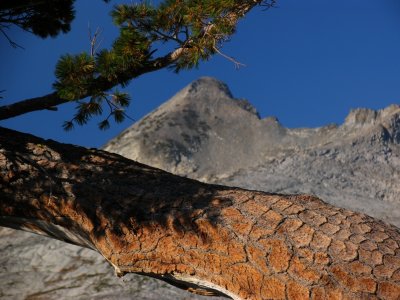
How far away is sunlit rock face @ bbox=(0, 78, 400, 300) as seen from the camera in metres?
8.45

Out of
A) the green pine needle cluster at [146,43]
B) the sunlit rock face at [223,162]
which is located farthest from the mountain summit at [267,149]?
the green pine needle cluster at [146,43]

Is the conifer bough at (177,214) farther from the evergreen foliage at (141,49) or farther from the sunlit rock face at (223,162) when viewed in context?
the sunlit rock face at (223,162)

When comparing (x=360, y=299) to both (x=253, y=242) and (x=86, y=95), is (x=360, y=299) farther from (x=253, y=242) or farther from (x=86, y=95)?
(x=86, y=95)

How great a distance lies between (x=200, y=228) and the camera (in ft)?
12.3

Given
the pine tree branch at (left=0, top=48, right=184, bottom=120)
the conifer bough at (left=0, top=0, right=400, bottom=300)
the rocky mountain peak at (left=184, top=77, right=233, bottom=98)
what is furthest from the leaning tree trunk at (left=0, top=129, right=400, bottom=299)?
the rocky mountain peak at (left=184, top=77, right=233, bottom=98)

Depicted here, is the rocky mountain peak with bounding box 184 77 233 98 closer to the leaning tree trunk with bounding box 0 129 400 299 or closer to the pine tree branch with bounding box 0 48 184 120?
the pine tree branch with bounding box 0 48 184 120

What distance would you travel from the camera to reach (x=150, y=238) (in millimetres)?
3873

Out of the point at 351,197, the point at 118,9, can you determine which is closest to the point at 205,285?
the point at 118,9

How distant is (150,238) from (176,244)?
24 cm

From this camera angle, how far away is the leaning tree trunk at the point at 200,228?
132 inches

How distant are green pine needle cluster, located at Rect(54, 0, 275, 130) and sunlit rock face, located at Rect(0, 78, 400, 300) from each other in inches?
174

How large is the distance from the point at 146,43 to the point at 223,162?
4235 cm

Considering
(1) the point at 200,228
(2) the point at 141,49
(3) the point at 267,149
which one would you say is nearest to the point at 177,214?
(1) the point at 200,228

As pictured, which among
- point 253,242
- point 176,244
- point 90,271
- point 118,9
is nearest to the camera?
point 253,242
